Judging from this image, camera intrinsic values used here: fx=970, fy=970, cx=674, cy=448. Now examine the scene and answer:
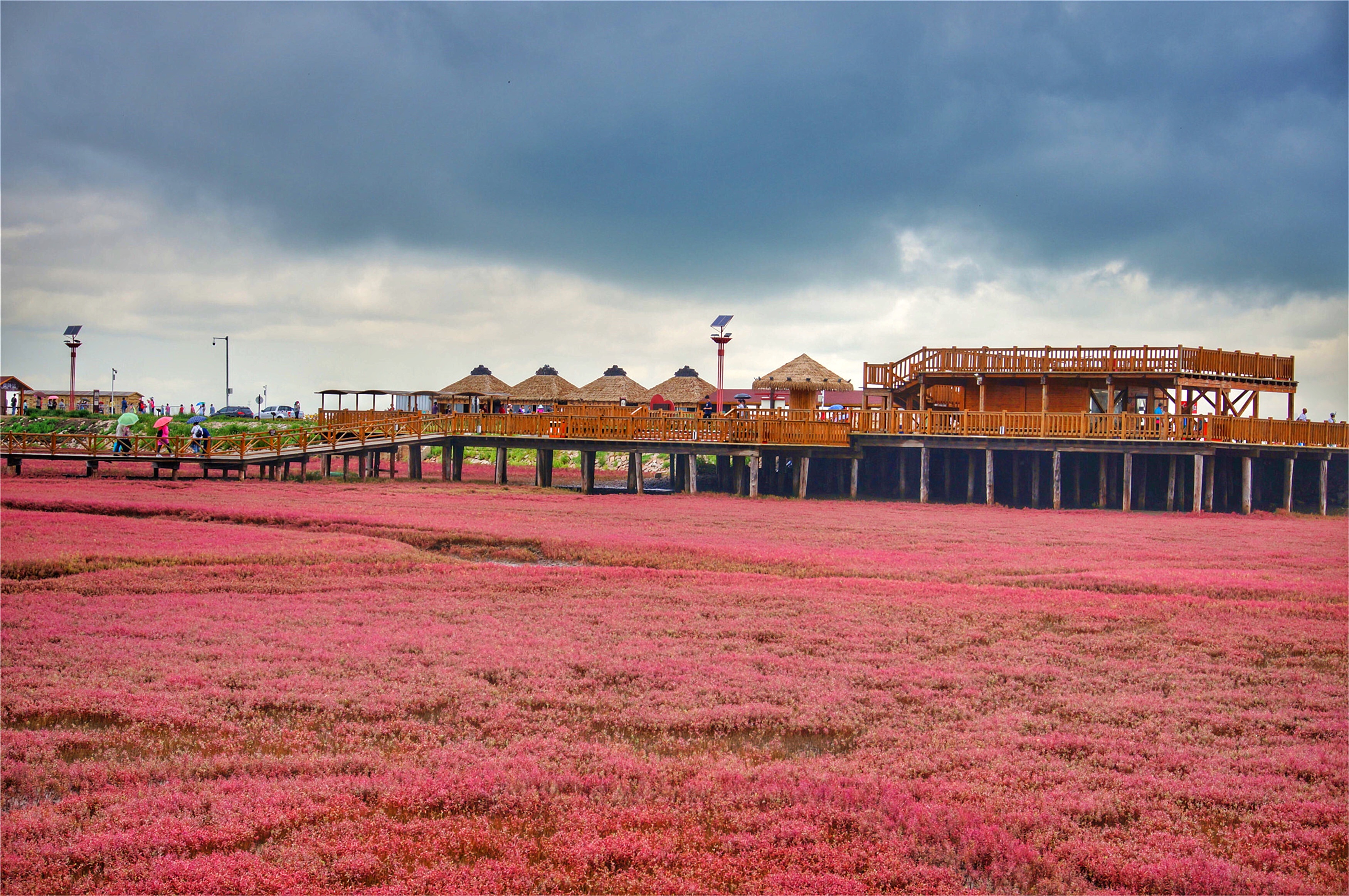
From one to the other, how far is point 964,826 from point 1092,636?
8472 millimetres

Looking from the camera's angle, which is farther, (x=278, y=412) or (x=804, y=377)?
(x=278, y=412)

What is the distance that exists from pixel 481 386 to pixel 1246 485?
46787mm

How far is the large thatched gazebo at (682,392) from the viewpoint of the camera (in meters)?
67.7

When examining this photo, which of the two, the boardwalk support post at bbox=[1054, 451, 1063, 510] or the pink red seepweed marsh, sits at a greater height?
the boardwalk support post at bbox=[1054, 451, 1063, 510]

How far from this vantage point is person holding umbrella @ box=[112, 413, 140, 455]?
38844mm

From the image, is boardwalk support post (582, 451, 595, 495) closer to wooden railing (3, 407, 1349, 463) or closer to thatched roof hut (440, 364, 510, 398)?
wooden railing (3, 407, 1349, 463)

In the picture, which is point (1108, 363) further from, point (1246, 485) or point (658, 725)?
point (658, 725)

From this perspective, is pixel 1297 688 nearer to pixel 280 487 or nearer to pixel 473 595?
pixel 473 595

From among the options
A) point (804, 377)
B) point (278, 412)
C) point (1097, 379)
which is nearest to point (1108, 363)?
point (1097, 379)

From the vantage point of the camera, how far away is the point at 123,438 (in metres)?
38.7

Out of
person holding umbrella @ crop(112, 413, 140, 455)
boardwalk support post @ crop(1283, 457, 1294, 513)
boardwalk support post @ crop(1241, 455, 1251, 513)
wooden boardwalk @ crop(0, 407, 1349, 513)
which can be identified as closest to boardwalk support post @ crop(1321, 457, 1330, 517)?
wooden boardwalk @ crop(0, 407, 1349, 513)

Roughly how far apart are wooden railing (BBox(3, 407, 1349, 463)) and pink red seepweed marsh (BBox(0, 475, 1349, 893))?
18821 mm

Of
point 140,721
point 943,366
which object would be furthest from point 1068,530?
point 140,721

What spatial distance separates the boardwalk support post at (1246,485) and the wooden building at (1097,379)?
2278 mm
